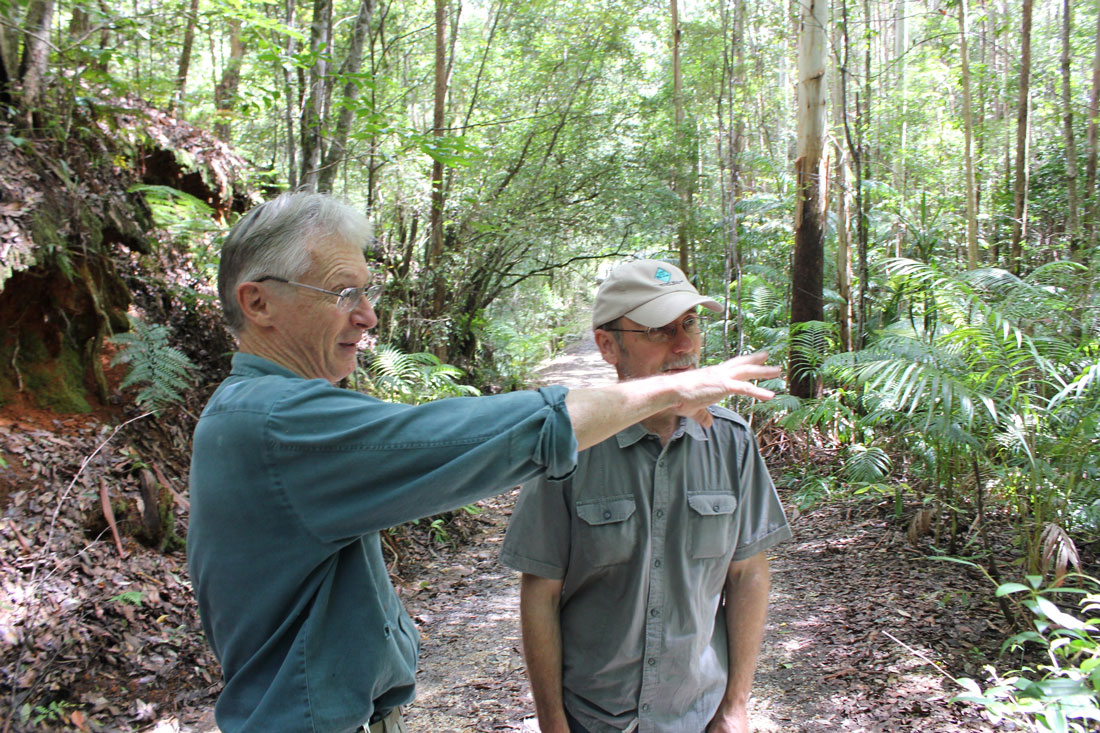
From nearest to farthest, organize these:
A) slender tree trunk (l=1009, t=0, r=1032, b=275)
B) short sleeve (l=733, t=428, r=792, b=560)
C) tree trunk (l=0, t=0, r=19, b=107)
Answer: short sleeve (l=733, t=428, r=792, b=560), tree trunk (l=0, t=0, r=19, b=107), slender tree trunk (l=1009, t=0, r=1032, b=275)

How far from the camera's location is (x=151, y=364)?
17.2 ft

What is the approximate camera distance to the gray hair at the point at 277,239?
1.51m

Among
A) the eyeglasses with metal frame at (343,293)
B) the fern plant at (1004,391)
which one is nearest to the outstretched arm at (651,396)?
the eyeglasses with metal frame at (343,293)

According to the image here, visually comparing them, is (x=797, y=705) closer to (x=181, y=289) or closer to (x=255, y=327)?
(x=255, y=327)

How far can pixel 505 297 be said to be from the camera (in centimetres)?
1633

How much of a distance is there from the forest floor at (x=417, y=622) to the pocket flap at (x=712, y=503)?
2.14 m

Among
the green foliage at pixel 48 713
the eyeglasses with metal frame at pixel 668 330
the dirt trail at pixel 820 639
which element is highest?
the eyeglasses with metal frame at pixel 668 330

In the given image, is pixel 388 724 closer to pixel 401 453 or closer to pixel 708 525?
pixel 401 453

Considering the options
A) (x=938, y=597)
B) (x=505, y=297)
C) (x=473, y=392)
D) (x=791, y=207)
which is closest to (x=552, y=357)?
(x=505, y=297)

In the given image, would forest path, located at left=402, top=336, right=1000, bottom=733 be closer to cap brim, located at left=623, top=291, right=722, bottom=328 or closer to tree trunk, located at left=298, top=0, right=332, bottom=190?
cap brim, located at left=623, top=291, right=722, bottom=328

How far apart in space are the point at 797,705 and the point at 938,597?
1441 millimetres

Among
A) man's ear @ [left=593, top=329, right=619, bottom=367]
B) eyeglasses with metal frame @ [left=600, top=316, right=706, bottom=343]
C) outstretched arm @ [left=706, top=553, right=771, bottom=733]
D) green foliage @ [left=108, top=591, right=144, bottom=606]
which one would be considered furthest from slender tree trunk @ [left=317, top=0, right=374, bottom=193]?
outstretched arm @ [left=706, top=553, right=771, bottom=733]

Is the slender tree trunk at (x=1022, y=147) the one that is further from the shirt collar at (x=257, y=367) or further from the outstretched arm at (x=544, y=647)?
the shirt collar at (x=257, y=367)

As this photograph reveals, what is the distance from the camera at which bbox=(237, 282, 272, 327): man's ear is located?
151 cm
